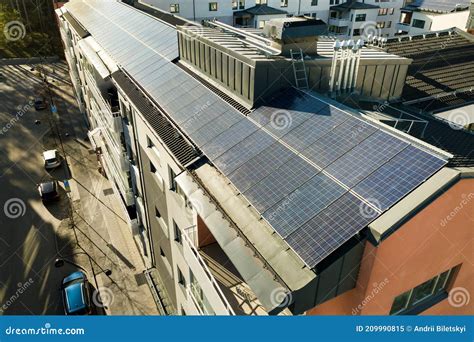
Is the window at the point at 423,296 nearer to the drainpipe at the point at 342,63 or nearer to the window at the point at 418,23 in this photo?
the drainpipe at the point at 342,63

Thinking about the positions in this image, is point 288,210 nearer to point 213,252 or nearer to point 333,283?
point 333,283

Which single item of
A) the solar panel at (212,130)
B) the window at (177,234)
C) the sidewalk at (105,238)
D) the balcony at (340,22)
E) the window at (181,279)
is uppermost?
the solar panel at (212,130)

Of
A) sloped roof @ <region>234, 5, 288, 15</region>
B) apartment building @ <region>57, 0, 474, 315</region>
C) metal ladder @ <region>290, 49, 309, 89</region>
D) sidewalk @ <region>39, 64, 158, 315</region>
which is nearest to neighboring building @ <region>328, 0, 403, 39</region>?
sloped roof @ <region>234, 5, 288, 15</region>

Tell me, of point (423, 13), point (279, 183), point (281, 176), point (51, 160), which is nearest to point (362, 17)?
point (423, 13)

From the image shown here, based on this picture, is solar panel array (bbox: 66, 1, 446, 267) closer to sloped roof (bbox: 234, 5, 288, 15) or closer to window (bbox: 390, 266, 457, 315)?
Result: window (bbox: 390, 266, 457, 315)

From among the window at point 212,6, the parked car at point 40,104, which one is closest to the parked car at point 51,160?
the parked car at point 40,104

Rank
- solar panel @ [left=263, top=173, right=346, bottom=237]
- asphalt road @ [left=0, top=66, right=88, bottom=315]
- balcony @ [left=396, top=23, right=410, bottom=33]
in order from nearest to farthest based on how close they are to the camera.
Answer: solar panel @ [left=263, top=173, right=346, bottom=237], asphalt road @ [left=0, top=66, right=88, bottom=315], balcony @ [left=396, top=23, right=410, bottom=33]
